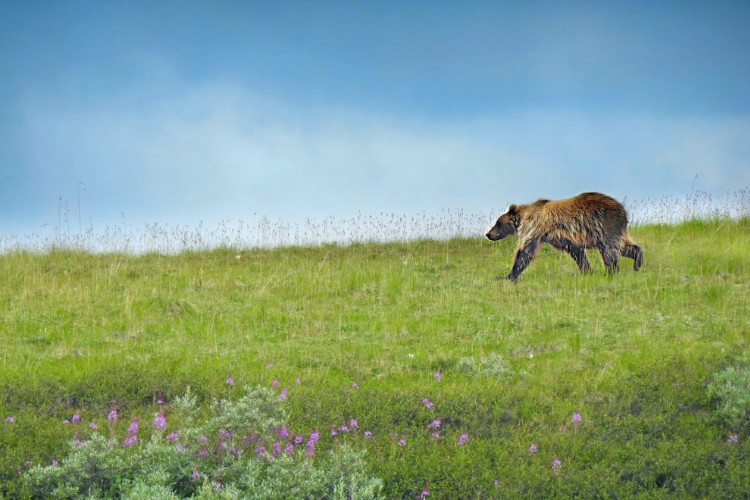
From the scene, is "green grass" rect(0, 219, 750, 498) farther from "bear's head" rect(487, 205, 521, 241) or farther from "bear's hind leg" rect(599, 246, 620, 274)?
"bear's head" rect(487, 205, 521, 241)

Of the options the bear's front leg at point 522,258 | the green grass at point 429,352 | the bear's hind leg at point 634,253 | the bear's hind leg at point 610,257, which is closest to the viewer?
the green grass at point 429,352

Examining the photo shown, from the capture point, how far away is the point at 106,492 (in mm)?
4730

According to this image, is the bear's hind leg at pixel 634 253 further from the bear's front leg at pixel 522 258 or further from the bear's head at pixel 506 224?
the bear's head at pixel 506 224

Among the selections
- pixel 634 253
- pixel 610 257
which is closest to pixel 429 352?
pixel 610 257

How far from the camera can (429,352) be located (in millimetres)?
9148

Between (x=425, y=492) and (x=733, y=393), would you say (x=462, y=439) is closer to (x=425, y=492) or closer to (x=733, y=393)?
(x=425, y=492)

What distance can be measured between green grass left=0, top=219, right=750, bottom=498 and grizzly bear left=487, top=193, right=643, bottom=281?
50 cm

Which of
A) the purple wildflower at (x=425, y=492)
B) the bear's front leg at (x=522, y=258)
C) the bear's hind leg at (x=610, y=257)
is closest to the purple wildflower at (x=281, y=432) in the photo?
the purple wildflower at (x=425, y=492)

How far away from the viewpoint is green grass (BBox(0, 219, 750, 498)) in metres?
5.48

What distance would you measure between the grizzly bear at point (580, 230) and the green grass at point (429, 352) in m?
0.50

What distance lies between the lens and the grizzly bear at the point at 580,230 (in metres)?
13.4

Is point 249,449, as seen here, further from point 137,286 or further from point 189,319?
point 137,286

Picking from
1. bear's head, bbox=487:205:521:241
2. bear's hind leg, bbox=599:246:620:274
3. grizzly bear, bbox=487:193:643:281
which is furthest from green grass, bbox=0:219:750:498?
bear's head, bbox=487:205:521:241

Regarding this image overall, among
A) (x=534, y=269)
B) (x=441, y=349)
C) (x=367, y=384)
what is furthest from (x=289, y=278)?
(x=367, y=384)
